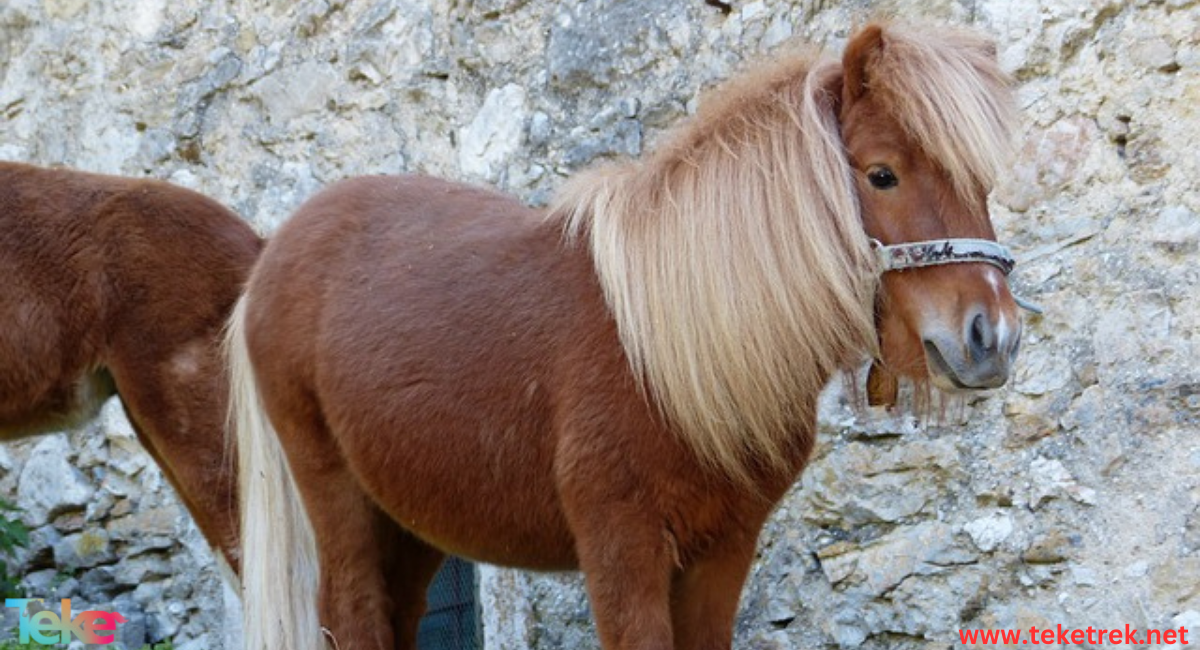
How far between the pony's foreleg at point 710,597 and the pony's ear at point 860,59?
3.14ft

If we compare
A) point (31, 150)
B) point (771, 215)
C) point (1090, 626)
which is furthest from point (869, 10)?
point (31, 150)

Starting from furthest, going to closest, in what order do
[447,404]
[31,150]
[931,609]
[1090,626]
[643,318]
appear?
1. [31,150]
2. [931,609]
3. [1090,626]
4. [447,404]
5. [643,318]

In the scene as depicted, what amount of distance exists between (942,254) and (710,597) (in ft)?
2.91

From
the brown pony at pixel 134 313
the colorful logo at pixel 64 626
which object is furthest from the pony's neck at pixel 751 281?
the colorful logo at pixel 64 626

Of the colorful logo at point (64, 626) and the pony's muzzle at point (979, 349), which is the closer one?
the pony's muzzle at point (979, 349)

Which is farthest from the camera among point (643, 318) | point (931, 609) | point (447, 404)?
point (931, 609)

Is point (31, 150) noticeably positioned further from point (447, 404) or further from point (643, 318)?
point (643, 318)

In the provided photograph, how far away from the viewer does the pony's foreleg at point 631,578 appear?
282 centimetres

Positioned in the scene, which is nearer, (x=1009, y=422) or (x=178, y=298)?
(x=1009, y=422)

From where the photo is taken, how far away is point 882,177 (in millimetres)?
2803

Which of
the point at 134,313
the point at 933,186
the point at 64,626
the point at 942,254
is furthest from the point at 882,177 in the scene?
the point at 64,626

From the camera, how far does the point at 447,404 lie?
3.22m

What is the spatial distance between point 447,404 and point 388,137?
2471mm

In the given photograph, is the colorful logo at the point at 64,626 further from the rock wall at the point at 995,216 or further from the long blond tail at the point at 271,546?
the long blond tail at the point at 271,546
